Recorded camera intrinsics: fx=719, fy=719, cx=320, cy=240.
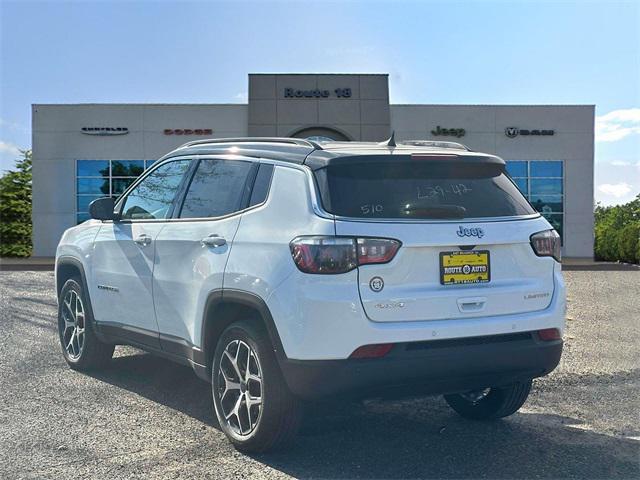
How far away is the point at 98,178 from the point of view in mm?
29828

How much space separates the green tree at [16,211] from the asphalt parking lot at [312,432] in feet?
84.3

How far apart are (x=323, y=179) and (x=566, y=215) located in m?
28.3

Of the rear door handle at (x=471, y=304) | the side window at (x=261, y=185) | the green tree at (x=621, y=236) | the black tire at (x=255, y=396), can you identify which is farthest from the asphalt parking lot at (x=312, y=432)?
the green tree at (x=621, y=236)

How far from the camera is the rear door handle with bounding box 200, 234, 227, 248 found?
449 cm

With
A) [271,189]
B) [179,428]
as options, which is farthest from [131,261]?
[271,189]

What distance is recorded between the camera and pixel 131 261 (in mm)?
5562

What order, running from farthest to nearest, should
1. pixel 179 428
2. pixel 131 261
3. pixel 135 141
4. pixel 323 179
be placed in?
1. pixel 135 141
2. pixel 131 261
3. pixel 179 428
4. pixel 323 179

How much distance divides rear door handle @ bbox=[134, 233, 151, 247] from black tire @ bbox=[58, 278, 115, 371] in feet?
3.76

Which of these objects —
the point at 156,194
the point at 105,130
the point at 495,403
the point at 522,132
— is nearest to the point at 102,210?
the point at 156,194

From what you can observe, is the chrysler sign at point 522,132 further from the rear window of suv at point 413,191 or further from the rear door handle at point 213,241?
the rear door handle at point 213,241

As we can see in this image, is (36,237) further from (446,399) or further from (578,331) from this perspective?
(446,399)

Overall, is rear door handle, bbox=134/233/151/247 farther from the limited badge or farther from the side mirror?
the limited badge

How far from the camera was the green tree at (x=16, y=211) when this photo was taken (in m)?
30.8

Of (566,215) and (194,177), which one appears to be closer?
(194,177)
